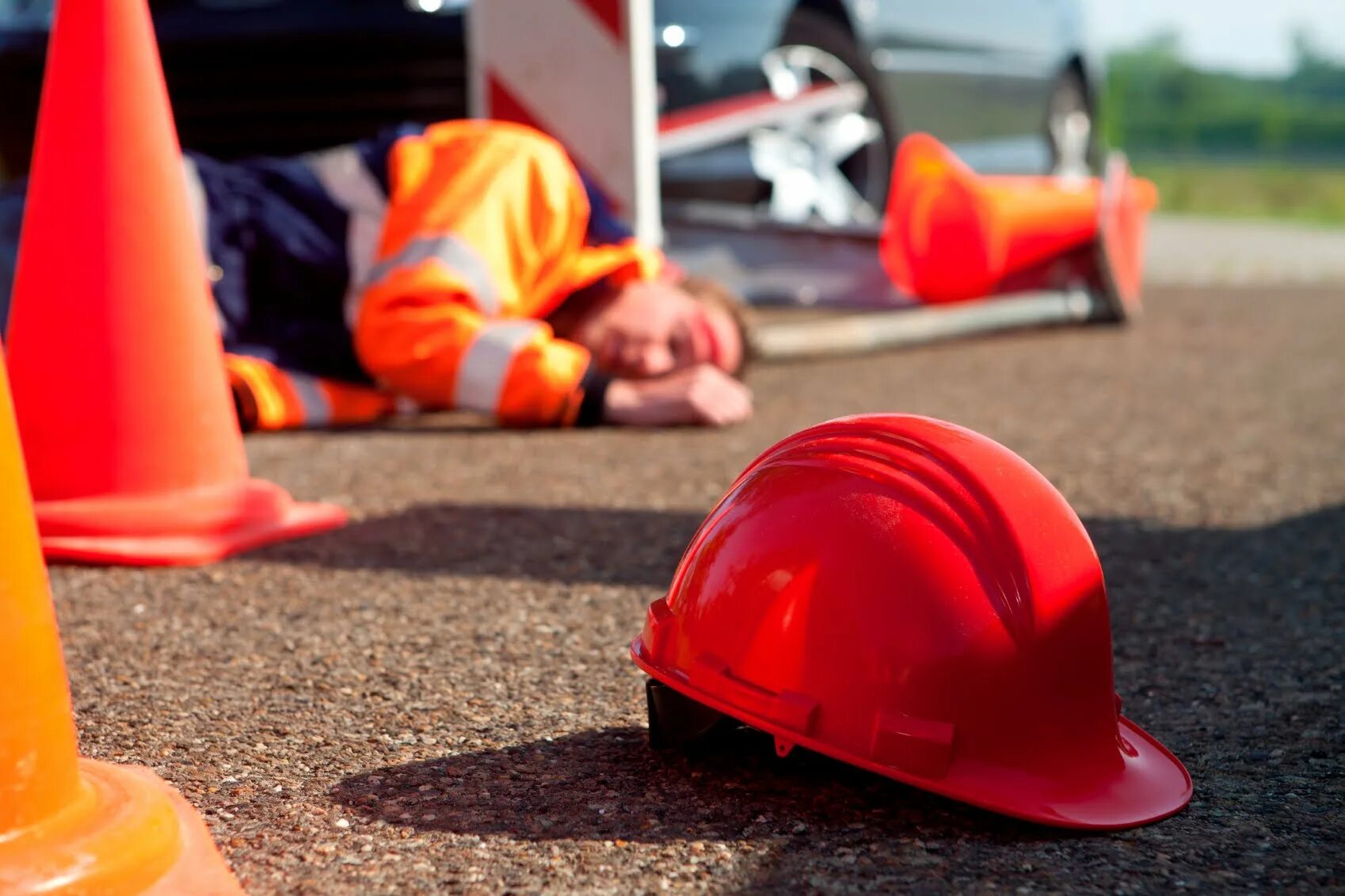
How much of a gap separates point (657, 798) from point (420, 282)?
2.51 metres

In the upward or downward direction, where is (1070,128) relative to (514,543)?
upward

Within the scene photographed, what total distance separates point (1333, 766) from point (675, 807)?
900 mm

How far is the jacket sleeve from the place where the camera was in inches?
173

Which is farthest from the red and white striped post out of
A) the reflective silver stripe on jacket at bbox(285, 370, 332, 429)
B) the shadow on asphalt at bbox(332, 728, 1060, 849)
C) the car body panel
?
the shadow on asphalt at bbox(332, 728, 1060, 849)

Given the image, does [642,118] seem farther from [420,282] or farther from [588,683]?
[588,683]

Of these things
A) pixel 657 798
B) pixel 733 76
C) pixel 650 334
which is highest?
pixel 733 76

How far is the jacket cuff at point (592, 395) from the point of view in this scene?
4.60m

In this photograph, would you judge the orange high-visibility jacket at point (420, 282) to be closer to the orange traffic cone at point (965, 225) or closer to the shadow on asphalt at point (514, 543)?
the shadow on asphalt at point (514, 543)

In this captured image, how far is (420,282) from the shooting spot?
4332 millimetres

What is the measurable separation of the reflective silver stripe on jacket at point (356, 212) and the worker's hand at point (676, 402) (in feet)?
2.55

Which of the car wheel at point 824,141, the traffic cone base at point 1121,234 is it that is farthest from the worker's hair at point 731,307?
the traffic cone base at point 1121,234

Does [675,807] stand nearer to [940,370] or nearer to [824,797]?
[824,797]

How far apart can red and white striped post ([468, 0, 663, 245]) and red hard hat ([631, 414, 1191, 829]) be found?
384cm

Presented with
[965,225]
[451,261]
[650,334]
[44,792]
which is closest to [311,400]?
[451,261]
